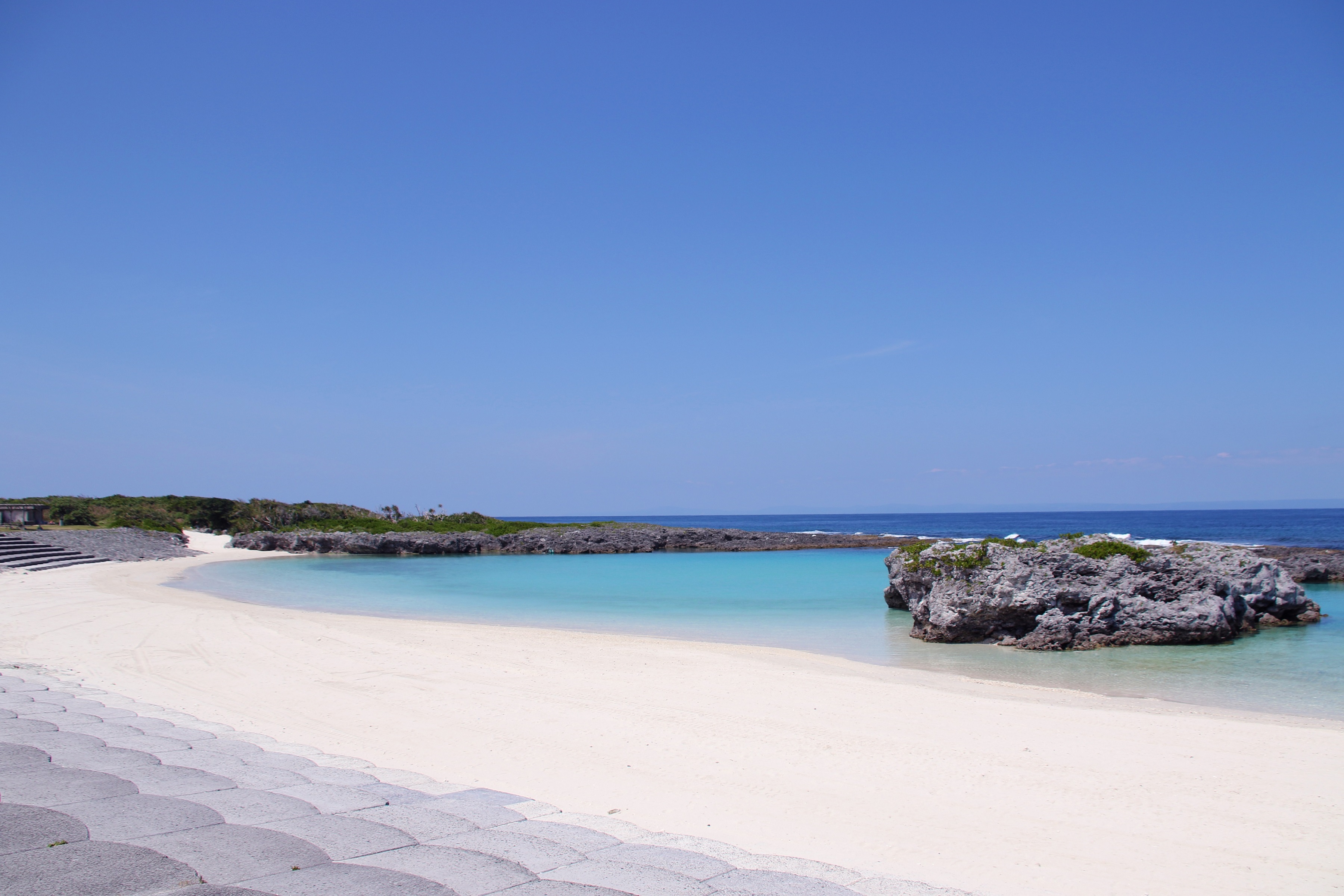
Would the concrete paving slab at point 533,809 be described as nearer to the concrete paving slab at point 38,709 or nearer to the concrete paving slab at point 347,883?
the concrete paving slab at point 347,883

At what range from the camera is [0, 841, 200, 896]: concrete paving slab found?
304 centimetres

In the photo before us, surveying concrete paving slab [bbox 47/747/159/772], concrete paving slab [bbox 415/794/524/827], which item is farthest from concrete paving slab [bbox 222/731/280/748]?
A: concrete paving slab [bbox 415/794/524/827]

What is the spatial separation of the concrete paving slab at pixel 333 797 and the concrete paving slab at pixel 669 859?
1.57 m

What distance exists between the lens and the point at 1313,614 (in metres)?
16.7

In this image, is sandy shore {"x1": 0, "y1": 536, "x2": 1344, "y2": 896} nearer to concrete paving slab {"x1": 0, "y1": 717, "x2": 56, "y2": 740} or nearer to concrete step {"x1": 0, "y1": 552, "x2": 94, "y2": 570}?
concrete paving slab {"x1": 0, "y1": 717, "x2": 56, "y2": 740}

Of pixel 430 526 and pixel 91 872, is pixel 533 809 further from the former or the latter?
pixel 430 526

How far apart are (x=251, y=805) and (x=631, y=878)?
239cm

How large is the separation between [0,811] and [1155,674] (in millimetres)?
13493

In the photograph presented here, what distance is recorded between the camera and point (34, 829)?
370 cm

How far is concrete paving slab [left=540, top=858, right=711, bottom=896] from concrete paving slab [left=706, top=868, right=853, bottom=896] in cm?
12

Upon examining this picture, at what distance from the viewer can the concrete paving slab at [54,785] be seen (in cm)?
420

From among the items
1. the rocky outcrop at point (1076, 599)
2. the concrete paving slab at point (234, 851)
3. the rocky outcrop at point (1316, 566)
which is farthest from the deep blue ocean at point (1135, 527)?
the concrete paving slab at point (234, 851)

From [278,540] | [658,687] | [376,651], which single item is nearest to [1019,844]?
[658,687]

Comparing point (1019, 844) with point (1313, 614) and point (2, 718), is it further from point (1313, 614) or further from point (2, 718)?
point (1313, 614)
